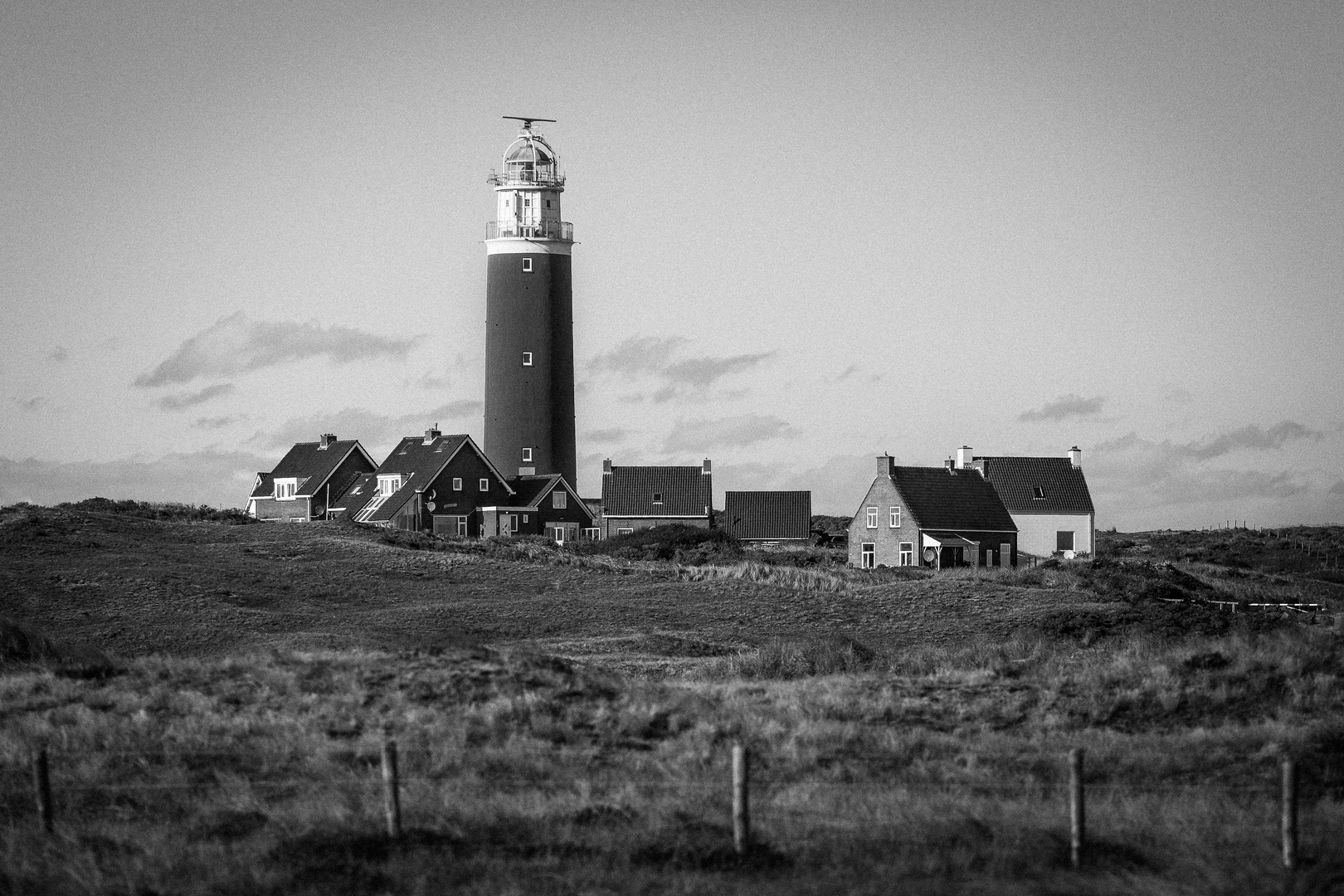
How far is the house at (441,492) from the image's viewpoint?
2603 inches

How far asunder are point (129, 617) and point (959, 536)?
116 ft

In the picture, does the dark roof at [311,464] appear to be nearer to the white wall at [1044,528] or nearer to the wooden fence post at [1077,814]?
the white wall at [1044,528]

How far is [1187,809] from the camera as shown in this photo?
48.3 ft

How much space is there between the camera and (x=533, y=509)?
6719 cm

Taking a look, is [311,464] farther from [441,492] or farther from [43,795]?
[43,795]

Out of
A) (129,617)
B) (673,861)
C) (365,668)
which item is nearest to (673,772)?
(673,861)

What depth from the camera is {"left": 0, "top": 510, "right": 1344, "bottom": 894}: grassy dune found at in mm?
12906

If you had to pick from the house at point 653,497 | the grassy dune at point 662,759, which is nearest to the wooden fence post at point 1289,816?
the grassy dune at point 662,759

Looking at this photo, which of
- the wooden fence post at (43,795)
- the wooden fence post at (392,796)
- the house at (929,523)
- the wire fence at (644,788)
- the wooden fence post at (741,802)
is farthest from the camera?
the house at (929,523)

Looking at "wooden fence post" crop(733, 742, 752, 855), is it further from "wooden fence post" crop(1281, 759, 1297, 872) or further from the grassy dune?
"wooden fence post" crop(1281, 759, 1297, 872)

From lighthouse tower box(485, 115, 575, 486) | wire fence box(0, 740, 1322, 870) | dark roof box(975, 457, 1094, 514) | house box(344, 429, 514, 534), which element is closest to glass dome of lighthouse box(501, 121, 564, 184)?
lighthouse tower box(485, 115, 575, 486)

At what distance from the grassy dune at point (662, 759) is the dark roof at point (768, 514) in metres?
39.9

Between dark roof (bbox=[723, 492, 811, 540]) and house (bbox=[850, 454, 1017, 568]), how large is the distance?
9.46 metres

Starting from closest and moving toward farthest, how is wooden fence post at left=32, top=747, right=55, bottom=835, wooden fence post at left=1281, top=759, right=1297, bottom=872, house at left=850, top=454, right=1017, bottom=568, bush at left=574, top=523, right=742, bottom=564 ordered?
wooden fence post at left=1281, top=759, right=1297, bottom=872, wooden fence post at left=32, top=747, right=55, bottom=835, bush at left=574, top=523, right=742, bottom=564, house at left=850, top=454, right=1017, bottom=568
